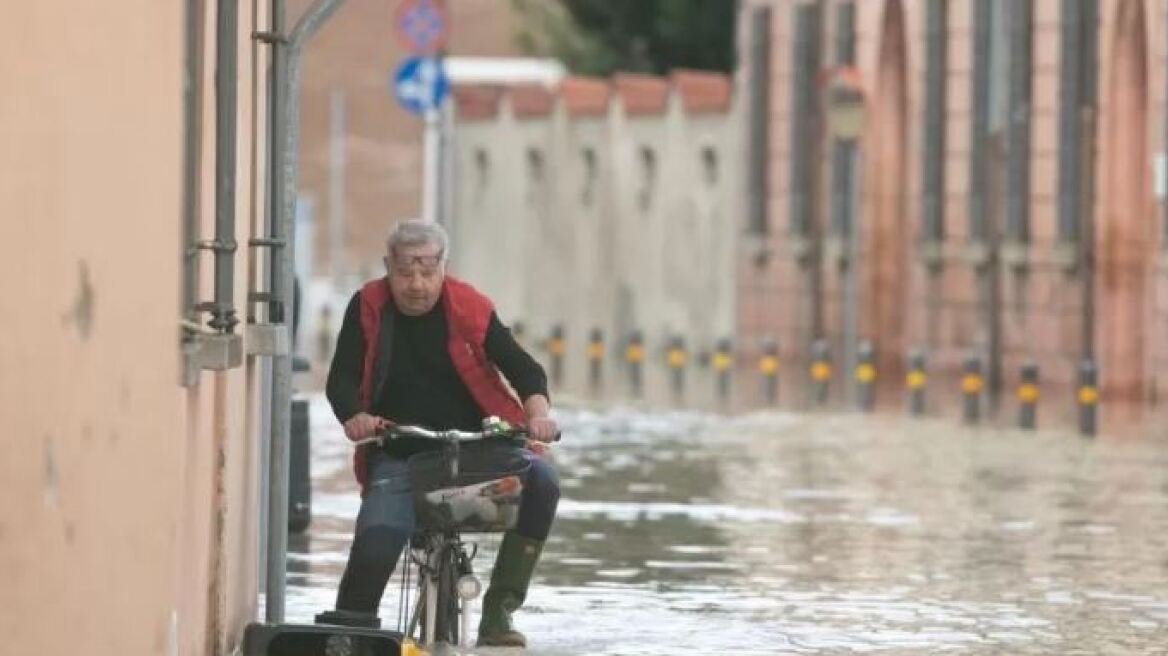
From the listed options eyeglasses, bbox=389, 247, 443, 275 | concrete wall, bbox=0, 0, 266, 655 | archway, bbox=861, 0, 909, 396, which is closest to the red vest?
eyeglasses, bbox=389, 247, 443, 275

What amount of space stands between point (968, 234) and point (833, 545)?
1037 inches

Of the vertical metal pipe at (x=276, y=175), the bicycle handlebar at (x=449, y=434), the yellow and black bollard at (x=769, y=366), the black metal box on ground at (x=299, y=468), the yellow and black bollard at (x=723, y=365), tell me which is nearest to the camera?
the bicycle handlebar at (x=449, y=434)

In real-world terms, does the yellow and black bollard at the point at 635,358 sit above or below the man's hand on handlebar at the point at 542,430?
below

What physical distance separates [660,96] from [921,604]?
1449 inches

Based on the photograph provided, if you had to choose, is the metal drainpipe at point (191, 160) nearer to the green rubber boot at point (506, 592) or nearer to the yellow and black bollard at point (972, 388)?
the green rubber boot at point (506, 592)

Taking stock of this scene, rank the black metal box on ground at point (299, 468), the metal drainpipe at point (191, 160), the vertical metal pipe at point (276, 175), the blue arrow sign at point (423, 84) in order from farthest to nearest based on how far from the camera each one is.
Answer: the blue arrow sign at point (423, 84)
the black metal box on ground at point (299, 468)
the vertical metal pipe at point (276, 175)
the metal drainpipe at point (191, 160)

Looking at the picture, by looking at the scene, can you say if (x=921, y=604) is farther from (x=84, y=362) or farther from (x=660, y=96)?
(x=660, y=96)

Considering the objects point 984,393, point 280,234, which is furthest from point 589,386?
point 280,234

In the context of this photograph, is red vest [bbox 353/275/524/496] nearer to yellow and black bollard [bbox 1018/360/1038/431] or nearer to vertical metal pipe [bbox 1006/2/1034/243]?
yellow and black bollard [bbox 1018/360/1038/431]

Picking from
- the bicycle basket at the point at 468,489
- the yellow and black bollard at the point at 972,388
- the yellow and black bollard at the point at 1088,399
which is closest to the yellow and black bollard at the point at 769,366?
the yellow and black bollard at the point at 972,388

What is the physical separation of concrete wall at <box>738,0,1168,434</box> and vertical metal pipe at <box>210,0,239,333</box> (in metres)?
22.9

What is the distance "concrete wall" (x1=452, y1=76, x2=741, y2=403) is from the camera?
2128 inches

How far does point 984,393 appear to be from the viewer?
4072cm

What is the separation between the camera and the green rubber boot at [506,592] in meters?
14.1
